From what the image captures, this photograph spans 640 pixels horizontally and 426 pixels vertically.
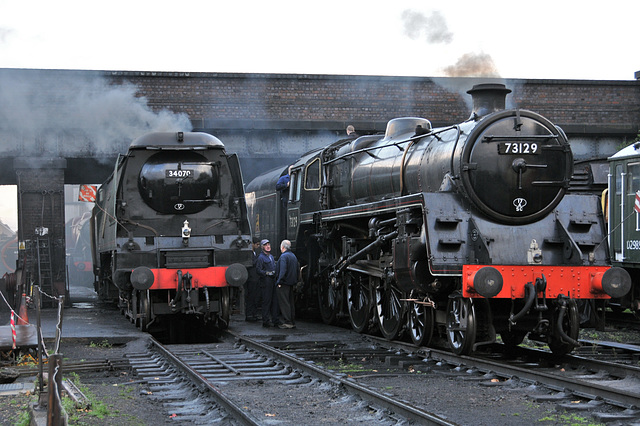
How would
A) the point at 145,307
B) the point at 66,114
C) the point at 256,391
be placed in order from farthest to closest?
the point at 66,114, the point at 145,307, the point at 256,391

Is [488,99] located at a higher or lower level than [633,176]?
higher

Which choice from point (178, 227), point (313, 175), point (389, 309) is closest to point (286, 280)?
point (313, 175)

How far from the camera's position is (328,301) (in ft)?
44.9

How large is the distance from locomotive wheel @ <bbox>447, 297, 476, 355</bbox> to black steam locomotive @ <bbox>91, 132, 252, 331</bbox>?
3.73 m

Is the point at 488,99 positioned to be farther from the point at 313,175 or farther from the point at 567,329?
the point at 313,175

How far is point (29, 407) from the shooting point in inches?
235

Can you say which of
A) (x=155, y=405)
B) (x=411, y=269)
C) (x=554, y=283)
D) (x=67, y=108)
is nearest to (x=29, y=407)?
(x=155, y=405)

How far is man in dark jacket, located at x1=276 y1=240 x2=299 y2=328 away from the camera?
42.5 feet

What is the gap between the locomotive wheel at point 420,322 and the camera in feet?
31.9

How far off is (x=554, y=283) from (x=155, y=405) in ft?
14.4

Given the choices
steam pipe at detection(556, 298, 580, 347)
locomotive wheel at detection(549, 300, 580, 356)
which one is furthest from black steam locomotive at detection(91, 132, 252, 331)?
steam pipe at detection(556, 298, 580, 347)

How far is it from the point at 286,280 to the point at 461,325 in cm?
479

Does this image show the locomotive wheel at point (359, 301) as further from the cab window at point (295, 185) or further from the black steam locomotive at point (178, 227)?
the cab window at point (295, 185)

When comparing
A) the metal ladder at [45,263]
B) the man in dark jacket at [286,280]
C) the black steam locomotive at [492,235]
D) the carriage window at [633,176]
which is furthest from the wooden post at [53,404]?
the metal ladder at [45,263]
